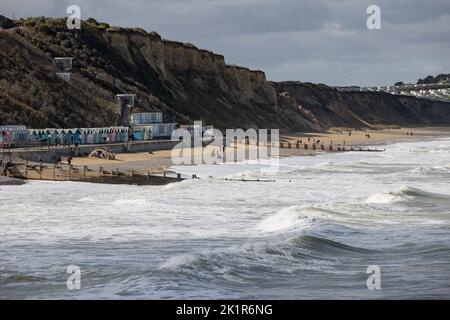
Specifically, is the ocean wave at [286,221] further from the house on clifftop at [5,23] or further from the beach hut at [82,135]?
the house on clifftop at [5,23]

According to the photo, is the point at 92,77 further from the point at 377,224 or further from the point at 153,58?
the point at 377,224

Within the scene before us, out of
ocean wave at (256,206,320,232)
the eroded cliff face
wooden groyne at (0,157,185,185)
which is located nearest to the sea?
ocean wave at (256,206,320,232)


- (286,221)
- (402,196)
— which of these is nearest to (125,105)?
(402,196)

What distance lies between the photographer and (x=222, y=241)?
2433cm

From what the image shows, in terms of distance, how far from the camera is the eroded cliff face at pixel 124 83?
6838 cm

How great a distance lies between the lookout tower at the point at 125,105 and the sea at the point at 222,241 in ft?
115

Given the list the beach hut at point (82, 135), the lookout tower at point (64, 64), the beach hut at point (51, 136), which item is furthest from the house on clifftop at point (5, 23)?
the beach hut at point (51, 136)

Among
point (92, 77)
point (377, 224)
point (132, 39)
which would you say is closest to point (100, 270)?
point (377, 224)

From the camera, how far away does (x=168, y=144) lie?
67.4m

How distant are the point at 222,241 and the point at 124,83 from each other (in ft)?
220

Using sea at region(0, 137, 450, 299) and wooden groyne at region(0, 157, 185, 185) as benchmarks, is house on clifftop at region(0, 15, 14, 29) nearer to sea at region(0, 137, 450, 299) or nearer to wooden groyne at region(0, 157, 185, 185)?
wooden groyne at region(0, 157, 185, 185)

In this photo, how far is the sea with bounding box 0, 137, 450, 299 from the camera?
18.3 metres

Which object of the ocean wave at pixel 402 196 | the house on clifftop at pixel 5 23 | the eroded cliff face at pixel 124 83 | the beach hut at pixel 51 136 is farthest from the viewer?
the house on clifftop at pixel 5 23

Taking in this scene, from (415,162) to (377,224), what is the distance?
133ft
